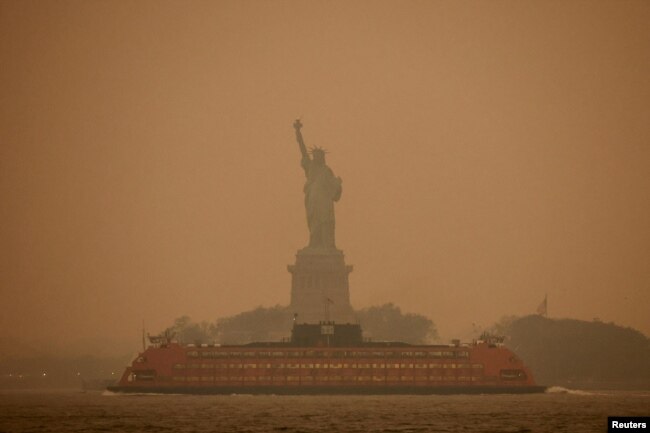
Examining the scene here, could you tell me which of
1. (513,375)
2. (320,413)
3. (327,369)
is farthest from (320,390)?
(320,413)

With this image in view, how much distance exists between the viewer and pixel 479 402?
165 meters

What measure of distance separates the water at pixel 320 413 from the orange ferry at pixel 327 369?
168cm

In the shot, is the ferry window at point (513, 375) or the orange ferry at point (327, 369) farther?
the orange ferry at point (327, 369)

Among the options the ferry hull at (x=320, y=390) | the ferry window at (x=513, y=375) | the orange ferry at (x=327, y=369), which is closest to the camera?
the ferry window at (x=513, y=375)

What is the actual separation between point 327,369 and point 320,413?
3863 cm

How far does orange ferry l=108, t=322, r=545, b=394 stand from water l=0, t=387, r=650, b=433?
1678 mm

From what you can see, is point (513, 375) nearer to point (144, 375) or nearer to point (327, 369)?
point (327, 369)

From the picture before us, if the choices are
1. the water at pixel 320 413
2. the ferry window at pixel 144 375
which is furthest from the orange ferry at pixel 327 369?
the water at pixel 320 413

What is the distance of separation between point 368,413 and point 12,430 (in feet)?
105

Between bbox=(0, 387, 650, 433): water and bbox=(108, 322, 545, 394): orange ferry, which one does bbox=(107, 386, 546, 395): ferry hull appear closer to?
bbox=(108, 322, 545, 394): orange ferry

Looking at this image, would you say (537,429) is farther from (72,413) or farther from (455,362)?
(455,362)

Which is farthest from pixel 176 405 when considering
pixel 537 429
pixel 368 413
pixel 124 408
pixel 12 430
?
pixel 537 429

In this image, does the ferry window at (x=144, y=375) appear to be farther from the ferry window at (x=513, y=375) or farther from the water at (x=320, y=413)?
the ferry window at (x=513, y=375)

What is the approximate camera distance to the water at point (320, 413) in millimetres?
129000
